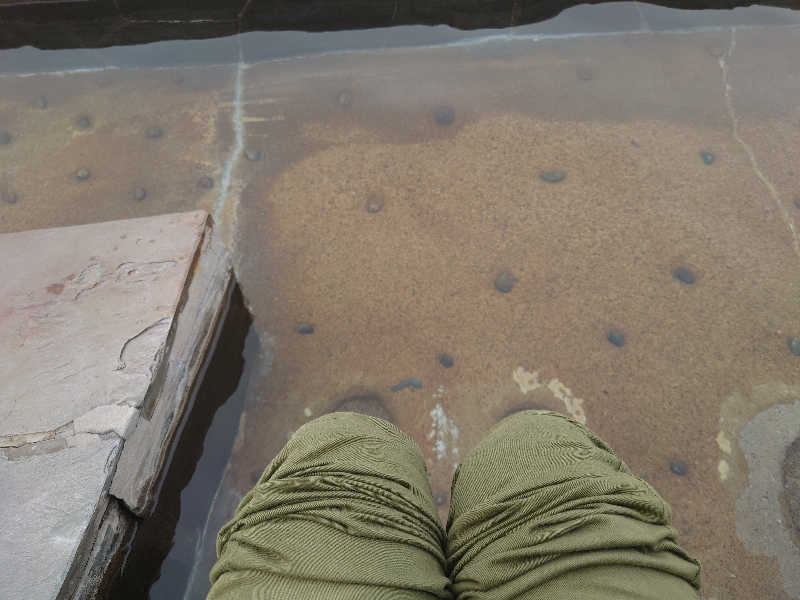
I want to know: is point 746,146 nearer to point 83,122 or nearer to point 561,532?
point 561,532

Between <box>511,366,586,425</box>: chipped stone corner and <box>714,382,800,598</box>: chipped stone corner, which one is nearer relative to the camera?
<box>714,382,800,598</box>: chipped stone corner

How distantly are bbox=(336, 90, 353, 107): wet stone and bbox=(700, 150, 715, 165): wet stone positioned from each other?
157cm

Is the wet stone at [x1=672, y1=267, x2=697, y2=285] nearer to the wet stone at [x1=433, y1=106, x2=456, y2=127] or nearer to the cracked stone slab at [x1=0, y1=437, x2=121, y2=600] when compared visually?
the wet stone at [x1=433, y1=106, x2=456, y2=127]

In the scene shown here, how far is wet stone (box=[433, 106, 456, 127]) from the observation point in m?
2.79

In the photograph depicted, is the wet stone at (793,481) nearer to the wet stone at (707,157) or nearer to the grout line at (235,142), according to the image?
the wet stone at (707,157)

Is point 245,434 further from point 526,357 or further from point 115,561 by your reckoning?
point 526,357

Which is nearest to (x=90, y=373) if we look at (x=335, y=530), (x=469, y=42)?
(x=335, y=530)

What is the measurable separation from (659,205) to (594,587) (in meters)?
1.94

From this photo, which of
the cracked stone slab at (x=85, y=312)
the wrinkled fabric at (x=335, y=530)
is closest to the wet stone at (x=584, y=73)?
the cracked stone slab at (x=85, y=312)

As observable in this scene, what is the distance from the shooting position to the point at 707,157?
8.57 ft

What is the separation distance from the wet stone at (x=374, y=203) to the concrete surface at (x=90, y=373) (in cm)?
69

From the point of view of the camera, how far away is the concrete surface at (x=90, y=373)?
1.37 m

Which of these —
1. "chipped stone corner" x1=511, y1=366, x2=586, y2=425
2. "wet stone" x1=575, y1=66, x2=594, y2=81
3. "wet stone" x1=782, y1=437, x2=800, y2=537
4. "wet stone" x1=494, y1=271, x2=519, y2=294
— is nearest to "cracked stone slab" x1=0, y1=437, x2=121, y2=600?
"chipped stone corner" x1=511, y1=366, x2=586, y2=425

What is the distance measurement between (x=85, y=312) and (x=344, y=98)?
1658mm
